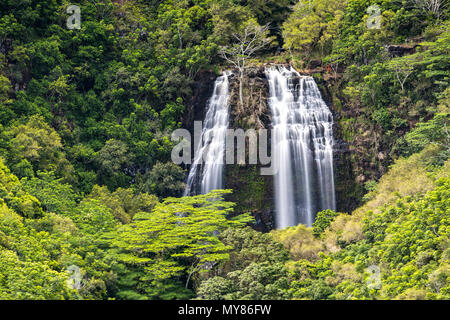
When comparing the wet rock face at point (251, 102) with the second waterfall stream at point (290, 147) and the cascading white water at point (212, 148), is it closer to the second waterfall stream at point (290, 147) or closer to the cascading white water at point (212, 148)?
the second waterfall stream at point (290, 147)

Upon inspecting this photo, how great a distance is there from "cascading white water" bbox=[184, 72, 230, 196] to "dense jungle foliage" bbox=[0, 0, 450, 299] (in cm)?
82

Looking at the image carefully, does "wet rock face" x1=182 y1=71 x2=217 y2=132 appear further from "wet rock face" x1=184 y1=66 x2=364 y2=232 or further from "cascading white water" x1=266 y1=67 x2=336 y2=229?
"cascading white water" x1=266 y1=67 x2=336 y2=229

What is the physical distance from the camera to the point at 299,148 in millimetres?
30672

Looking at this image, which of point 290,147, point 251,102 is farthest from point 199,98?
point 290,147

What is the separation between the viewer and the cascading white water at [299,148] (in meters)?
29.7

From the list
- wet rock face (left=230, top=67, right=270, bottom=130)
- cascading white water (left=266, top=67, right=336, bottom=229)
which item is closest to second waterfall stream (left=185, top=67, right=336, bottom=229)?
cascading white water (left=266, top=67, right=336, bottom=229)

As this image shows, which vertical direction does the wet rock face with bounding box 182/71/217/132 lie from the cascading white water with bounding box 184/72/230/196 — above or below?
above

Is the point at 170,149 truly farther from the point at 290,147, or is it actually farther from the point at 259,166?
the point at 290,147

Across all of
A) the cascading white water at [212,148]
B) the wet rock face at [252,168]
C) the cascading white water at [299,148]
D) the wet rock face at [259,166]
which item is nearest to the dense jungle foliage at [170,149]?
the wet rock face at [259,166]

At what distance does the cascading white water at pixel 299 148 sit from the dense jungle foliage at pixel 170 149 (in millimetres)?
1390

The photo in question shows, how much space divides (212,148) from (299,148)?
445cm

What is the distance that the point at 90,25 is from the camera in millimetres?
34188

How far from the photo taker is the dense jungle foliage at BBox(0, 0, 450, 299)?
715 inches
